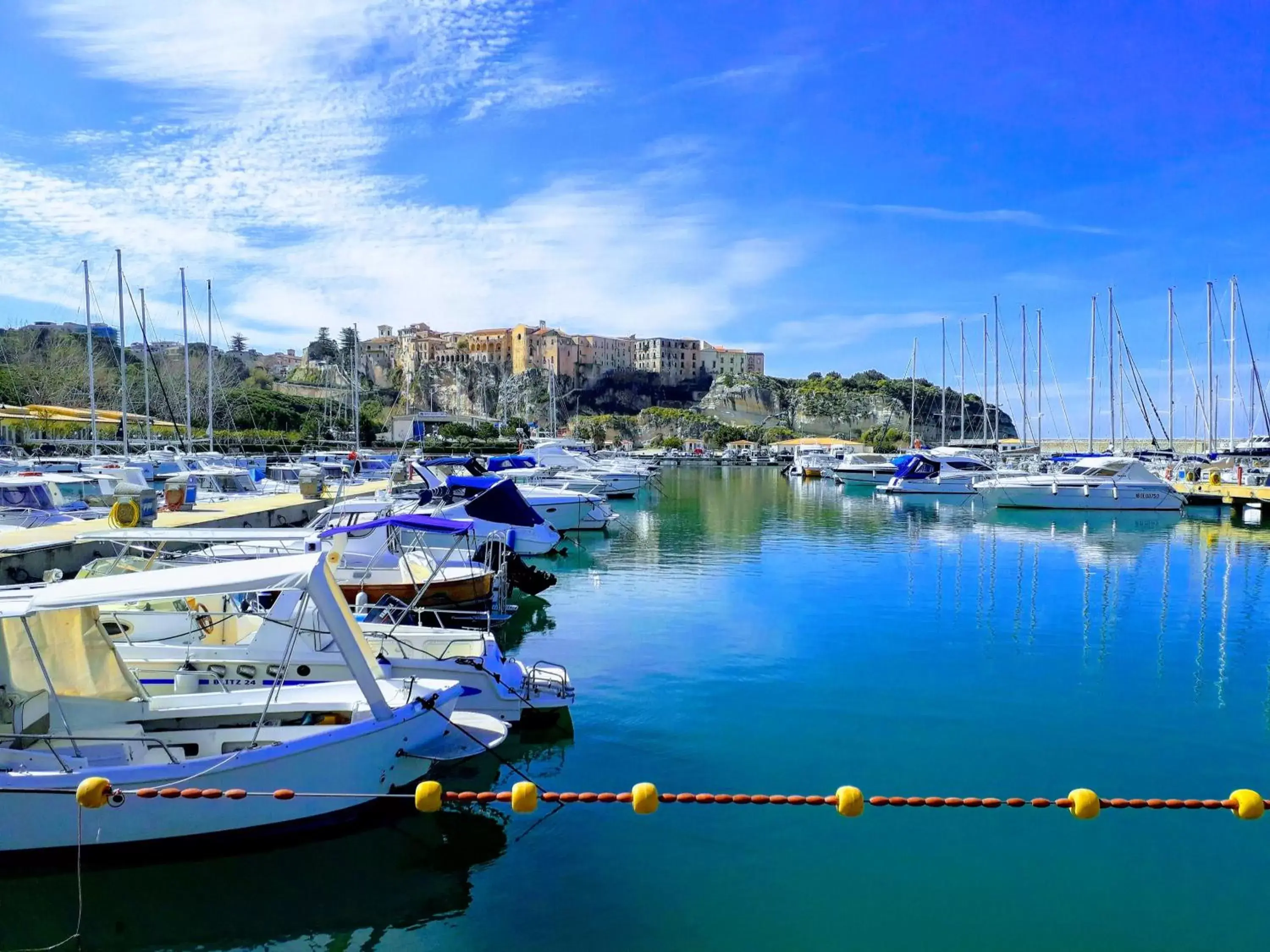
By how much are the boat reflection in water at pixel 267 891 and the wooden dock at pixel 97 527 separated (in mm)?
7842

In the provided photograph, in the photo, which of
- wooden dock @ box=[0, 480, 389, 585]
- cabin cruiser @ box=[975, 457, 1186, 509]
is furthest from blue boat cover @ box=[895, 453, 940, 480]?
wooden dock @ box=[0, 480, 389, 585]

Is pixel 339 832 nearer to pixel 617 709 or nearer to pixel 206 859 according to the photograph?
pixel 206 859

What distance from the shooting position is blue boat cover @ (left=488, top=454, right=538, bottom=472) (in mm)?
48594

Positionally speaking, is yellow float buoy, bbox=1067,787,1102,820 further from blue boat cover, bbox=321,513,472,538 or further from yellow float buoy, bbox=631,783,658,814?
blue boat cover, bbox=321,513,472,538

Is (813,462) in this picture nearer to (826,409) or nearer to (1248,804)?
(1248,804)

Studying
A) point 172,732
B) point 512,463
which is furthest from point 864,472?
point 172,732

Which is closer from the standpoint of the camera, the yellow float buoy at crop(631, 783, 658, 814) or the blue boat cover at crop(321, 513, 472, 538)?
the yellow float buoy at crop(631, 783, 658, 814)

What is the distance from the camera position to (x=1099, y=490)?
156ft

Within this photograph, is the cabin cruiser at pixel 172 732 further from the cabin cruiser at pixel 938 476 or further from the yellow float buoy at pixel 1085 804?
the cabin cruiser at pixel 938 476

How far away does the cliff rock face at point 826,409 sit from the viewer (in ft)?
537

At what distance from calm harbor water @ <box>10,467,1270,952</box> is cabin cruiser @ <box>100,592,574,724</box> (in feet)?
2.38

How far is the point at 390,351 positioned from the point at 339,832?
187 m

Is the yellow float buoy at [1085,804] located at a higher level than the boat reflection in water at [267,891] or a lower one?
higher

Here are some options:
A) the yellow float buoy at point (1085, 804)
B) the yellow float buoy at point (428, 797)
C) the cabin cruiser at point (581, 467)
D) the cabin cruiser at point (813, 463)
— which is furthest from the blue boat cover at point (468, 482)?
the cabin cruiser at point (813, 463)
